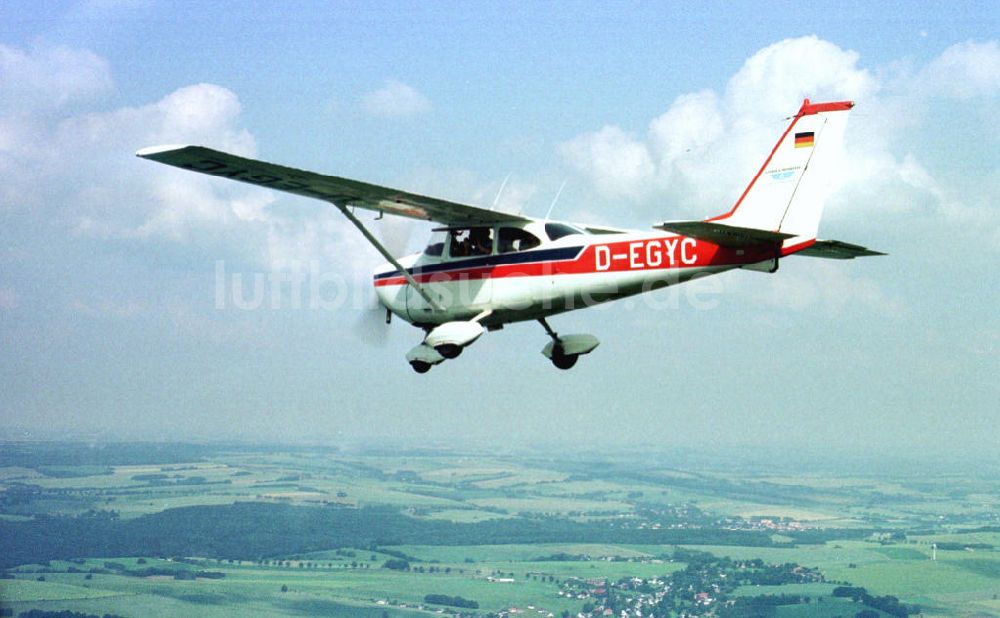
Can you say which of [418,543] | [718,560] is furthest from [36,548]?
[718,560]

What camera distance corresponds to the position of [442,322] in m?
19.1

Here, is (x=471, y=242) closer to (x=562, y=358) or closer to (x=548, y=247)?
(x=548, y=247)

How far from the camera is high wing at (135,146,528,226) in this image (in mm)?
15652

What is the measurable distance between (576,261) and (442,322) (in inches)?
113

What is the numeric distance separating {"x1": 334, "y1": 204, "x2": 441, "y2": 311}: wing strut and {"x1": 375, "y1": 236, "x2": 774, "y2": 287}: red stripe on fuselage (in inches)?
38.0

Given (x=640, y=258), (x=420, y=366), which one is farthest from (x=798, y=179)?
(x=420, y=366)

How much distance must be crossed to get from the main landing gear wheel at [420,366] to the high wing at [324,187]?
252 cm

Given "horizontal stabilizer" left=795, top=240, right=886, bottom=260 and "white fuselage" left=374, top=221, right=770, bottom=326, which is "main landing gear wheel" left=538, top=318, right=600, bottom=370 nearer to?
"white fuselage" left=374, top=221, right=770, bottom=326

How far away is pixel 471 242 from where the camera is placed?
1884 centimetres

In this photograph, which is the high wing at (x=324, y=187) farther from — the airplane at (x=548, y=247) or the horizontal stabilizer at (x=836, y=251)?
the horizontal stabilizer at (x=836, y=251)

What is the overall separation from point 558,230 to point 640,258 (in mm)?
1704

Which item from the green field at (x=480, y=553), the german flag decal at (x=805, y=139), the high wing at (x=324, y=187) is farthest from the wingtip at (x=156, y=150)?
the green field at (x=480, y=553)

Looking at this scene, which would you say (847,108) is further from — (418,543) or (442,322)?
(418,543)

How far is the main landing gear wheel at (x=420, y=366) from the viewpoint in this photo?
18453 mm
